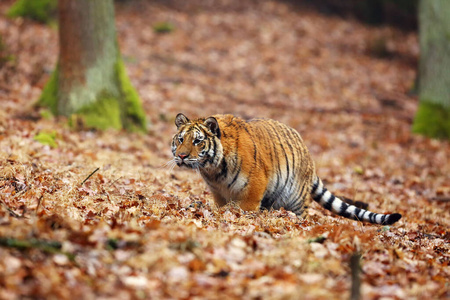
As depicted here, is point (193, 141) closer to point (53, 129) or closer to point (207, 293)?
point (207, 293)

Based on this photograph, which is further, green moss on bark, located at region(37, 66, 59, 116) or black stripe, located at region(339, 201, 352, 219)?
green moss on bark, located at region(37, 66, 59, 116)

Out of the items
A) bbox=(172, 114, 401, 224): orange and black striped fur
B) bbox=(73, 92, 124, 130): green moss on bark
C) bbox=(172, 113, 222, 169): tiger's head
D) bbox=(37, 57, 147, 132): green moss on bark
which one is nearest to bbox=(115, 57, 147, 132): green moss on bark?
bbox=(37, 57, 147, 132): green moss on bark

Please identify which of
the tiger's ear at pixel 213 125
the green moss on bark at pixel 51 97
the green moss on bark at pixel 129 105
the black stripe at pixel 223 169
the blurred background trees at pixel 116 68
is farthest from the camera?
the green moss on bark at pixel 129 105

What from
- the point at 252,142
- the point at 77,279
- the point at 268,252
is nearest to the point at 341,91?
the point at 252,142

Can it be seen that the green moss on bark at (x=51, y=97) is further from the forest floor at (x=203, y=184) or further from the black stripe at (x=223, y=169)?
the black stripe at (x=223, y=169)

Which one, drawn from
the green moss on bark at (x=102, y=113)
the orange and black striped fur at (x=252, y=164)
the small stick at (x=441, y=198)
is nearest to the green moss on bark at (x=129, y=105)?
the green moss on bark at (x=102, y=113)

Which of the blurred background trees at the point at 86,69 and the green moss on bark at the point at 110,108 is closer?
the blurred background trees at the point at 86,69

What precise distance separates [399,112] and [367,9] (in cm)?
977

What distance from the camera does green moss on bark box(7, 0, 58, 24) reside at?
56.3ft

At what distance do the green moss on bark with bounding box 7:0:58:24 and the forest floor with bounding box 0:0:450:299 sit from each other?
55 cm

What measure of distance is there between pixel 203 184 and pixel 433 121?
856 centimetres

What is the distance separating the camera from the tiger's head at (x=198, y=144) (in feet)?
20.2

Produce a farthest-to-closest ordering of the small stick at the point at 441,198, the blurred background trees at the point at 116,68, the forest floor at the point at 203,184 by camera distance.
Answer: the blurred background trees at the point at 116,68
the small stick at the point at 441,198
the forest floor at the point at 203,184

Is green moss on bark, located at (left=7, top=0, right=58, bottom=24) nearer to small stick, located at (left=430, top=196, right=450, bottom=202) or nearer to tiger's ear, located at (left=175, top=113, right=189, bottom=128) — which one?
tiger's ear, located at (left=175, top=113, right=189, bottom=128)
